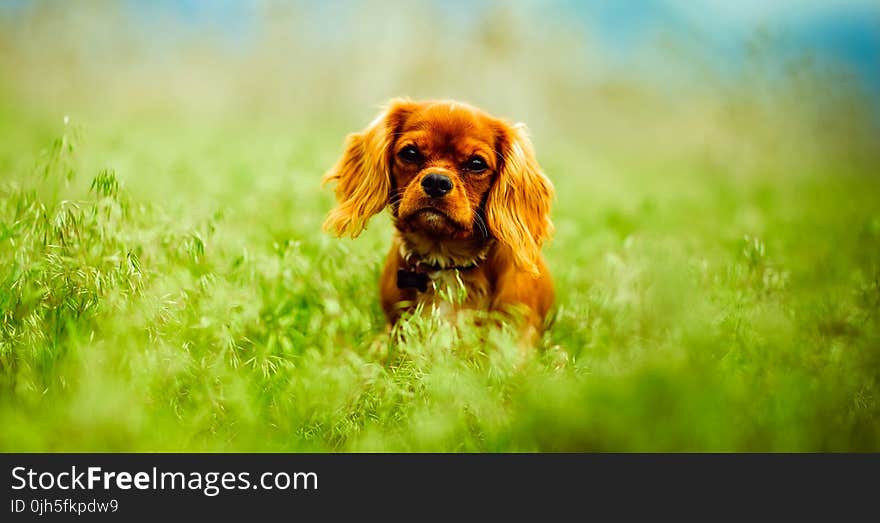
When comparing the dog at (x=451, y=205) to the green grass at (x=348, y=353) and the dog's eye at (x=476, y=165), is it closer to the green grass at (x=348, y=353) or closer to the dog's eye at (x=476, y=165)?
the dog's eye at (x=476, y=165)

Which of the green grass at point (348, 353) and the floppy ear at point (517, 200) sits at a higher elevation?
the floppy ear at point (517, 200)

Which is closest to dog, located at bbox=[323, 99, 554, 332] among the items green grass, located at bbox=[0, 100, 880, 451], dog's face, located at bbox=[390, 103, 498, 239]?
dog's face, located at bbox=[390, 103, 498, 239]

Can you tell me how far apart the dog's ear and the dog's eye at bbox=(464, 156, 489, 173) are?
398mm

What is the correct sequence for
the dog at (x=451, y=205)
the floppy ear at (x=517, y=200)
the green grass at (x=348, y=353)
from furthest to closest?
the floppy ear at (x=517, y=200) < the dog at (x=451, y=205) < the green grass at (x=348, y=353)

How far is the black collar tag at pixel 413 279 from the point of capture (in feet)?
10.6

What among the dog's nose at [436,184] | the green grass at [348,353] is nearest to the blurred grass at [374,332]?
the green grass at [348,353]

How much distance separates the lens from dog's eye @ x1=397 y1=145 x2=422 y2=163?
311 centimetres

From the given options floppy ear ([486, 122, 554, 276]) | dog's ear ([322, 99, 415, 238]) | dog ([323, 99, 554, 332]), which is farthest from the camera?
dog's ear ([322, 99, 415, 238])

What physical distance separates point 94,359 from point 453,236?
1.47m

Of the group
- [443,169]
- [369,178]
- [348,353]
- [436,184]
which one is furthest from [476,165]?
[348,353]

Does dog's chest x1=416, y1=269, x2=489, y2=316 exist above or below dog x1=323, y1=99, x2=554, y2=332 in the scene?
below

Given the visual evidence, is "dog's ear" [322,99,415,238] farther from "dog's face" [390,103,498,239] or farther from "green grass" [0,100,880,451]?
"green grass" [0,100,880,451]

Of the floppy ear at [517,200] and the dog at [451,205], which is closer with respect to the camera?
the dog at [451,205]
